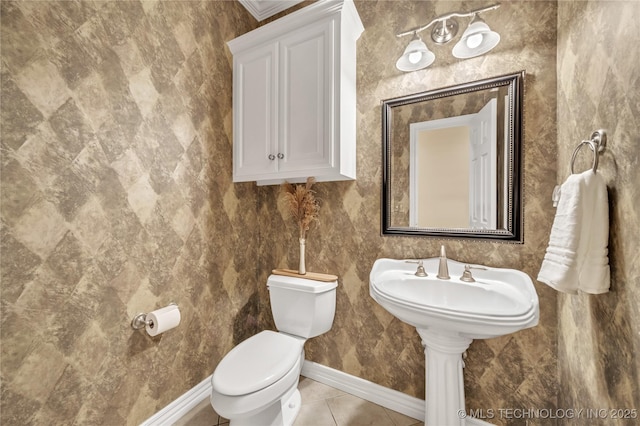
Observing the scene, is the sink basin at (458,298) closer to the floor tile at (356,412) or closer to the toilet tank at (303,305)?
the toilet tank at (303,305)

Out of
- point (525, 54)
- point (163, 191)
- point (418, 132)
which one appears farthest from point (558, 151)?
point (163, 191)

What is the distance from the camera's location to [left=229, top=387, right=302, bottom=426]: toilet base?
50.6 inches

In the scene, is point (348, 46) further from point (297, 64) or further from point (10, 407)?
point (10, 407)

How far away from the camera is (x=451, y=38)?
1.31 m

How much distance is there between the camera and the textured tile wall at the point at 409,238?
1204 millimetres

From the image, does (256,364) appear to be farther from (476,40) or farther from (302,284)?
→ (476,40)

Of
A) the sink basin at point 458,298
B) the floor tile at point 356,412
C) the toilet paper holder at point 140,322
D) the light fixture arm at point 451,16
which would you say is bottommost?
the floor tile at point 356,412

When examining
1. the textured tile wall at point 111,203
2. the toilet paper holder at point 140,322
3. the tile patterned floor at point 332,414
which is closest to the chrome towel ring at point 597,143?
the tile patterned floor at point 332,414

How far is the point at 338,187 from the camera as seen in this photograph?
66.9 inches

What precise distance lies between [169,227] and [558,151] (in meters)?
Result: 2.00

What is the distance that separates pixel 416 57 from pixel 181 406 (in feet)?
7.80

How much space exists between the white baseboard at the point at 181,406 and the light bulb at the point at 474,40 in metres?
2.44

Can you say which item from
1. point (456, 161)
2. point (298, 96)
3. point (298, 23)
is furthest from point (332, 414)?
point (298, 23)

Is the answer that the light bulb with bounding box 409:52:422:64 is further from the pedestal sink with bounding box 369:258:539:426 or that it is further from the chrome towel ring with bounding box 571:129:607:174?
the pedestal sink with bounding box 369:258:539:426
